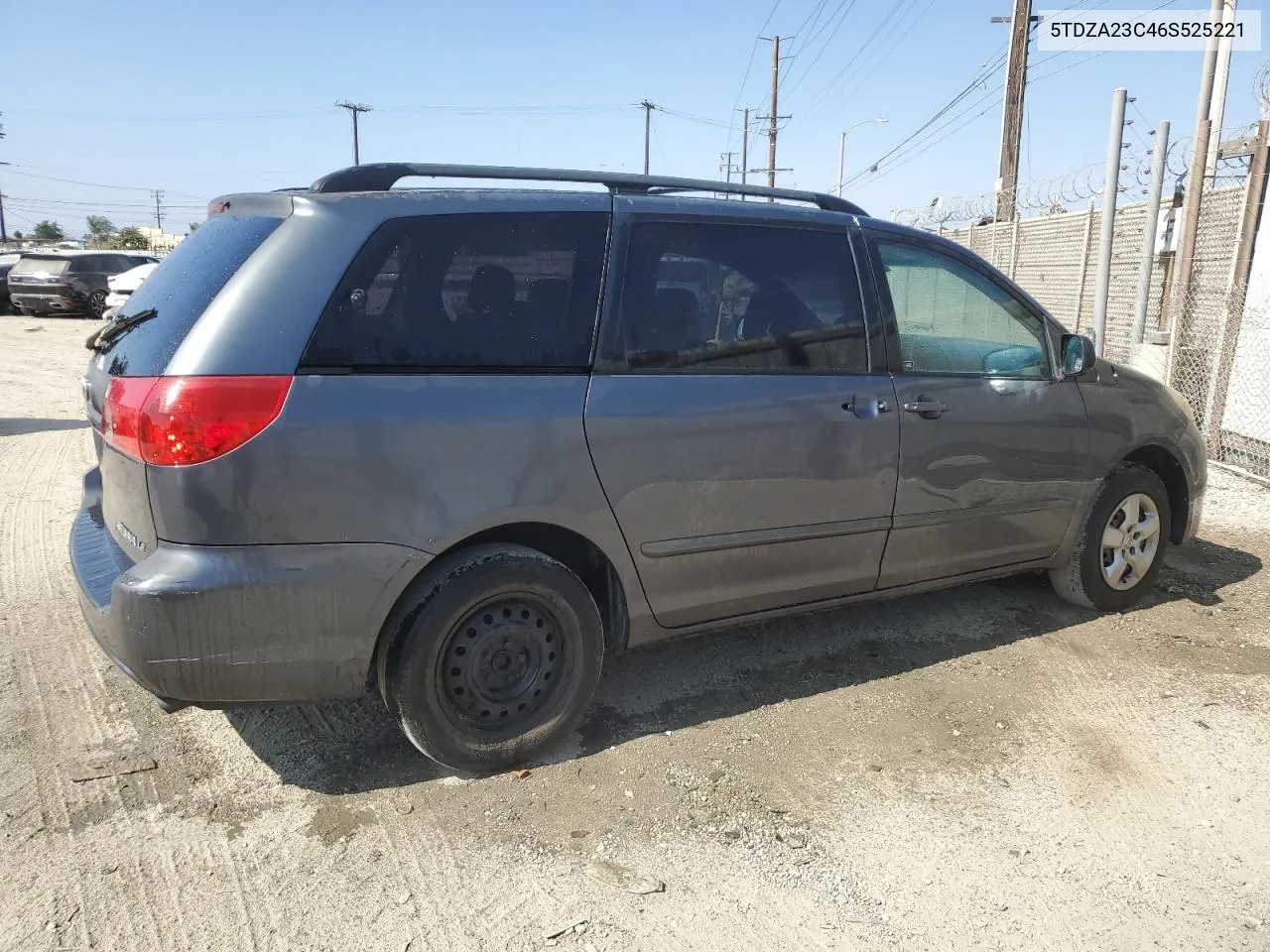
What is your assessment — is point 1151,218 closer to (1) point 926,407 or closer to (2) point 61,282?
(1) point 926,407

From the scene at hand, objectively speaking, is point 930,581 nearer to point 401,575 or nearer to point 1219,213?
point 401,575

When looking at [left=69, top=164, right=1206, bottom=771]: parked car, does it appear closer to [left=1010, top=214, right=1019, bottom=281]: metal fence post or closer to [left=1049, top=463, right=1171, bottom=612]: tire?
[left=1049, top=463, right=1171, bottom=612]: tire

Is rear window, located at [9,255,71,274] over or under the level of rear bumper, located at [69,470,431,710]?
over

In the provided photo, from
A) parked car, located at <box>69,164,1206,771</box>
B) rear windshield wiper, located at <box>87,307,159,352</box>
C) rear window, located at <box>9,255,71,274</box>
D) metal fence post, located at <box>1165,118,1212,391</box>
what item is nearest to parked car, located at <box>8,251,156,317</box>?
rear window, located at <box>9,255,71,274</box>

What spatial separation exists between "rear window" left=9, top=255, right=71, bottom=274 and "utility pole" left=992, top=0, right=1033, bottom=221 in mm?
21318

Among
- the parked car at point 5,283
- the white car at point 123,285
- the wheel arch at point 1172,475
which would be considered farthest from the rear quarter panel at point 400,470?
the parked car at point 5,283

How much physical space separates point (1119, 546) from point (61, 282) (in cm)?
2478

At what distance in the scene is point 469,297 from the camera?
290cm

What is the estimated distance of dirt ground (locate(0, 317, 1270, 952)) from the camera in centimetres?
244

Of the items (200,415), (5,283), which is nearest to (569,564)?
(200,415)

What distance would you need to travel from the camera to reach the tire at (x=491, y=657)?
A: 2859mm

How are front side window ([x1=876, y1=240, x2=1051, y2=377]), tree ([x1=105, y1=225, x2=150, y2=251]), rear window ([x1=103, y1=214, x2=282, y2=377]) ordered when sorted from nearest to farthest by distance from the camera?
1. rear window ([x1=103, y1=214, x2=282, y2=377])
2. front side window ([x1=876, y1=240, x2=1051, y2=377])
3. tree ([x1=105, y1=225, x2=150, y2=251])

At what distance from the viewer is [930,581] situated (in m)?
4.03

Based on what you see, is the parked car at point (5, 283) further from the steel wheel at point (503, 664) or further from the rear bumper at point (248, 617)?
the steel wheel at point (503, 664)
